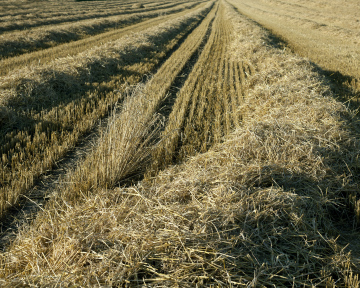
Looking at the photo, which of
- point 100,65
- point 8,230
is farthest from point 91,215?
point 100,65

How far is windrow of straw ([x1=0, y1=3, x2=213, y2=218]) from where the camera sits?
3.68 metres

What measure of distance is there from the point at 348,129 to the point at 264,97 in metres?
2.19

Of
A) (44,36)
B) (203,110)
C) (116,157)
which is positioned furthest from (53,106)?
(44,36)

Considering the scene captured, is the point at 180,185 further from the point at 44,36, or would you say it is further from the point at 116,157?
the point at 44,36

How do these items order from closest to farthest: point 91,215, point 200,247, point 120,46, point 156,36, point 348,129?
point 200,247
point 91,215
point 348,129
point 120,46
point 156,36

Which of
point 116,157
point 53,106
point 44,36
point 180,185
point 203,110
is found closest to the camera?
point 180,185

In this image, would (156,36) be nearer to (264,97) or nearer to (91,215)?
(264,97)

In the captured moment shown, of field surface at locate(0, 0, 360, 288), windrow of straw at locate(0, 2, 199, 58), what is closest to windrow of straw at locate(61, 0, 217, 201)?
field surface at locate(0, 0, 360, 288)

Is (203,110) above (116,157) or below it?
below

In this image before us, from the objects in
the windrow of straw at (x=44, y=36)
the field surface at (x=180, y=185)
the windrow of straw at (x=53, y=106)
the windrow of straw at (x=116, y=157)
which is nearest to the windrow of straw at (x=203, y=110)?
the field surface at (x=180, y=185)

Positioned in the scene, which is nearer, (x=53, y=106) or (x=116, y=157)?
(x=116, y=157)

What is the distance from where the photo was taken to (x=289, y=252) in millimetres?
2320

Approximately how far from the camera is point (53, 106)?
5832mm

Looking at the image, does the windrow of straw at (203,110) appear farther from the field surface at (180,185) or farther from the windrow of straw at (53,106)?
the windrow of straw at (53,106)
